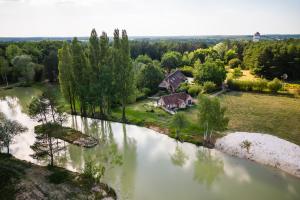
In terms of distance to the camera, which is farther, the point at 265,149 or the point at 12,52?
the point at 12,52

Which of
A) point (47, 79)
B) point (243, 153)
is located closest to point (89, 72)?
point (243, 153)

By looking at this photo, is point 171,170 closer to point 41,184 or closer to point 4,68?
point 41,184

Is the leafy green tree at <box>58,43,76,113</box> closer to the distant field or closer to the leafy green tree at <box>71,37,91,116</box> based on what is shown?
the leafy green tree at <box>71,37,91,116</box>

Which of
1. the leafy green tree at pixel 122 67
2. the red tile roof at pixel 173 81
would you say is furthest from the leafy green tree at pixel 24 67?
the leafy green tree at pixel 122 67

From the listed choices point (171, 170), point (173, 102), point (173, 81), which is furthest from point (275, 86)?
point (171, 170)

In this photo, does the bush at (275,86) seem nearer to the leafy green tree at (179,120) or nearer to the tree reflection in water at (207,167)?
the leafy green tree at (179,120)

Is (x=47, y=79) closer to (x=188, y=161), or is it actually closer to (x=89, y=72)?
(x=89, y=72)
